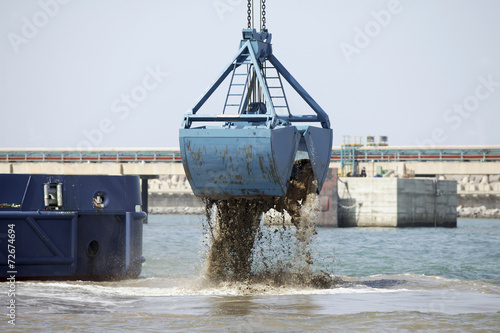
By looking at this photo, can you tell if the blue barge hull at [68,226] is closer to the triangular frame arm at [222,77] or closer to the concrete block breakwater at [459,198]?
the triangular frame arm at [222,77]

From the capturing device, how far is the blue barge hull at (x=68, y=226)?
621 inches

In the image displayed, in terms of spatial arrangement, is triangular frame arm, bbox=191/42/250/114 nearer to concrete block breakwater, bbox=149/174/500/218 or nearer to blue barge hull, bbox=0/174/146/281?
blue barge hull, bbox=0/174/146/281

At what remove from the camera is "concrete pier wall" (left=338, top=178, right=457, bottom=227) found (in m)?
49.8

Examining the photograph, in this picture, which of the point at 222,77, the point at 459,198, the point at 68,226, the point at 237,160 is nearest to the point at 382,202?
the point at 222,77

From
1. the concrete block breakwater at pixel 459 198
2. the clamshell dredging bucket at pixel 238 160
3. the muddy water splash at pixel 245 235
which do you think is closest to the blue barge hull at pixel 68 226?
the muddy water splash at pixel 245 235

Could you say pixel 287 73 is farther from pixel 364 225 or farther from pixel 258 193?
pixel 364 225

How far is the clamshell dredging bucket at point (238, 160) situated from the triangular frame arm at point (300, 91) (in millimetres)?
2119

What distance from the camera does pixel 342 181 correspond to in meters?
50.9

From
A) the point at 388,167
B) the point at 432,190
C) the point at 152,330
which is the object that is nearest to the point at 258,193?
the point at 152,330

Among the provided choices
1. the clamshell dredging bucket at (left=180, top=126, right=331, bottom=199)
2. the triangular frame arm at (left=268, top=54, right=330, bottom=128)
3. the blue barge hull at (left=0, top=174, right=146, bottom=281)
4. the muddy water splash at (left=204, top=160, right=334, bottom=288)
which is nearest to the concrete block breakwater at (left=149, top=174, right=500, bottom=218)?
the triangular frame arm at (left=268, top=54, right=330, bottom=128)

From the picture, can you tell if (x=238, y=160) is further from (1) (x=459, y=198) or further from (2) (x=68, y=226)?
(1) (x=459, y=198)

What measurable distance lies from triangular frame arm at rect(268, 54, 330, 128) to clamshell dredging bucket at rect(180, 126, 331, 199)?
2.12 metres

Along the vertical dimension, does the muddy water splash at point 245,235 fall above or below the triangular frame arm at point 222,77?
below

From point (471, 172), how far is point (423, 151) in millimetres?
4381
